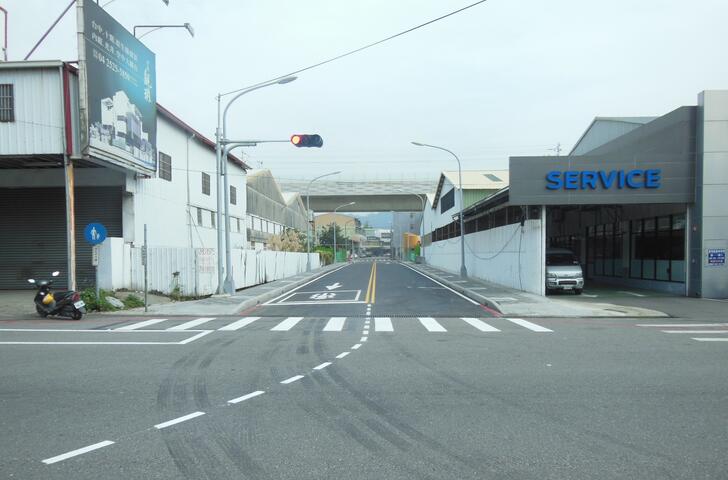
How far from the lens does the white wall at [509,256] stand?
22.6 metres

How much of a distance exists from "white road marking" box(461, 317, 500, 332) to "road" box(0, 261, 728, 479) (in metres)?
0.97

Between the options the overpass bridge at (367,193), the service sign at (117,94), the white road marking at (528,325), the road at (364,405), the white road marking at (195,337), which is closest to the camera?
the road at (364,405)

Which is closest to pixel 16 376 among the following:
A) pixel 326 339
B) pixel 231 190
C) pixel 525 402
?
pixel 326 339

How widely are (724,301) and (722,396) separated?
1653cm

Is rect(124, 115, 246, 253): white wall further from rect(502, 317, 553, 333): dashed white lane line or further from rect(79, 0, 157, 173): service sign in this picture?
rect(502, 317, 553, 333): dashed white lane line

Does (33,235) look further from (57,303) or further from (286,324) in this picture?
(286,324)

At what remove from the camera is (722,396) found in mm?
6824

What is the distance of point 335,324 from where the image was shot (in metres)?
14.1

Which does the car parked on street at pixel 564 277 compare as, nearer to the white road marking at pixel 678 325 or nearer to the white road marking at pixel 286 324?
the white road marking at pixel 678 325

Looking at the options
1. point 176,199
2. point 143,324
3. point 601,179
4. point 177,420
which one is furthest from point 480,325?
point 176,199

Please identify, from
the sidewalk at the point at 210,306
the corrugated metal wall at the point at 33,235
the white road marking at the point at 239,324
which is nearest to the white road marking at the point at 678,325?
the white road marking at the point at 239,324

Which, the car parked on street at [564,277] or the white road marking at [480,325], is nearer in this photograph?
the white road marking at [480,325]

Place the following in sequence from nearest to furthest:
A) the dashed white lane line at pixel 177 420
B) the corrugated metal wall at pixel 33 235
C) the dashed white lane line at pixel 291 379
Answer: the dashed white lane line at pixel 177 420
the dashed white lane line at pixel 291 379
the corrugated metal wall at pixel 33 235

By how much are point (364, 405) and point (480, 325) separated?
8.22 m
